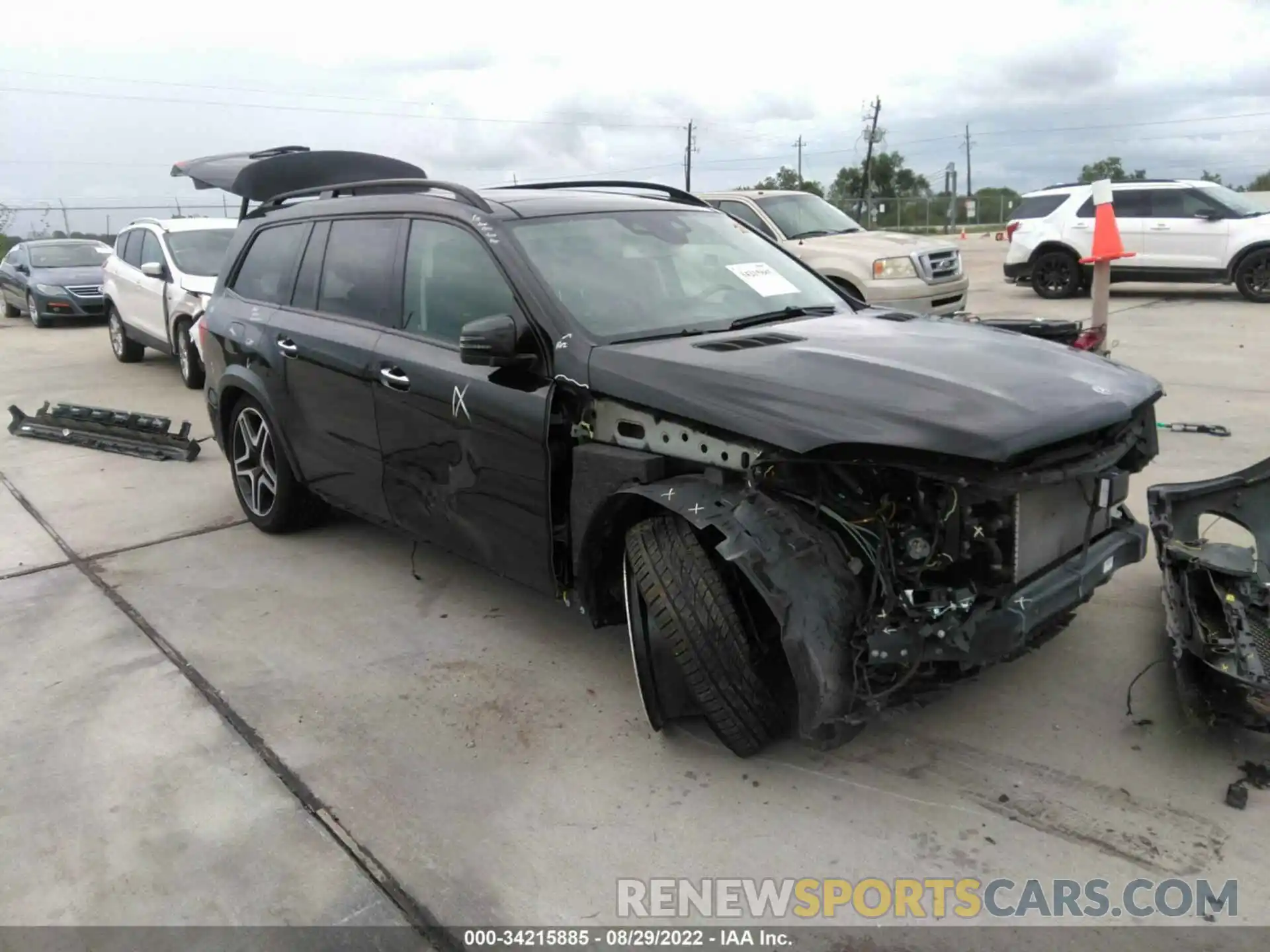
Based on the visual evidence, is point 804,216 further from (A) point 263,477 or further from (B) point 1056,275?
(A) point 263,477

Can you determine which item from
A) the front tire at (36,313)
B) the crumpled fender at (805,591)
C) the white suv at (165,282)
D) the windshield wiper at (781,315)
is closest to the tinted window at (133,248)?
the white suv at (165,282)

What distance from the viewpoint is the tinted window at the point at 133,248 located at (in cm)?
1155

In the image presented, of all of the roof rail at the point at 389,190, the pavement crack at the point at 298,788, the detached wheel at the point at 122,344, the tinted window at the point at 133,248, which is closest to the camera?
the pavement crack at the point at 298,788

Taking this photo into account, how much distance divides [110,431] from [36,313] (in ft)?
34.3

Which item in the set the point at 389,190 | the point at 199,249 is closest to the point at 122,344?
the point at 199,249

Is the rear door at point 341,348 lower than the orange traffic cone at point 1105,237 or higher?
lower

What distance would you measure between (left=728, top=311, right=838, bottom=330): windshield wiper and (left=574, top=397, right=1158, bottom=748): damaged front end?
2.75 ft

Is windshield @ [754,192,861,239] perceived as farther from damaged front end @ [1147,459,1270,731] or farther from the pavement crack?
the pavement crack

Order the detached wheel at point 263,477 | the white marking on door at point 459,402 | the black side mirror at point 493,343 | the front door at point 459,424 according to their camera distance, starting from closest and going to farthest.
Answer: the black side mirror at point 493,343, the front door at point 459,424, the white marking on door at point 459,402, the detached wheel at point 263,477

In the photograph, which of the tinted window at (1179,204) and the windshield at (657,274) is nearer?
the windshield at (657,274)

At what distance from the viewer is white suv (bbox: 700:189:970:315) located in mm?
9906

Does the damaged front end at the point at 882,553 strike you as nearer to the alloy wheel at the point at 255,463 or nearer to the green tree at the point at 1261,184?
the alloy wheel at the point at 255,463

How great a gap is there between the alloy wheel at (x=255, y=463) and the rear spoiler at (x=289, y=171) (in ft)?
5.74

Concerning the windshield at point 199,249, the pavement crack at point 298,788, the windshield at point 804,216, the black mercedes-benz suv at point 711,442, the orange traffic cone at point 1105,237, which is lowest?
the pavement crack at point 298,788
